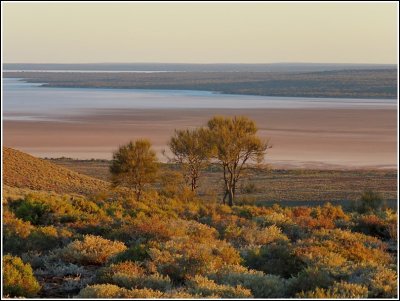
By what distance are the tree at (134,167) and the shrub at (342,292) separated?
3881cm

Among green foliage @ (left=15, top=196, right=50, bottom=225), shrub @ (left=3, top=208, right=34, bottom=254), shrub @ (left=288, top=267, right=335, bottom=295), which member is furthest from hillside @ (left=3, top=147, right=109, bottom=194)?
shrub @ (left=288, top=267, right=335, bottom=295)

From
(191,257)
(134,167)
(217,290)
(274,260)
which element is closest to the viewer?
(217,290)

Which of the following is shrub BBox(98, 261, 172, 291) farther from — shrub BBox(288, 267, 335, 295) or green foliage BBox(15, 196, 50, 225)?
green foliage BBox(15, 196, 50, 225)

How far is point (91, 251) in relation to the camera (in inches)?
595

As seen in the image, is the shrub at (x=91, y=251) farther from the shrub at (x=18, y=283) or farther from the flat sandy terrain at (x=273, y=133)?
the flat sandy terrain at (x=273, y=133)

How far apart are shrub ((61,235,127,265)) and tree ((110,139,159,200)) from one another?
113 ft

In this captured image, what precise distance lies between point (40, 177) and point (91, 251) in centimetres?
3940

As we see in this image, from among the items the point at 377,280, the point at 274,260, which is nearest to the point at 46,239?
the point at 274,260

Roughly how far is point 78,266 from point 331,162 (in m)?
73.5

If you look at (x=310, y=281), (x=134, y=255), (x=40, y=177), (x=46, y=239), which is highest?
(x=310, y=281)

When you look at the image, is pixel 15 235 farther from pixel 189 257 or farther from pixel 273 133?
pixel 273 133

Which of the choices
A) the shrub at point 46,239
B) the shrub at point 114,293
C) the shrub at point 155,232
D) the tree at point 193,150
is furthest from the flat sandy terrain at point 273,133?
the shrub at point 114,293

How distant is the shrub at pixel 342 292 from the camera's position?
1091 cm

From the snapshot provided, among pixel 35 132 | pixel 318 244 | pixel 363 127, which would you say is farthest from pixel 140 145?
pixel 363 127
